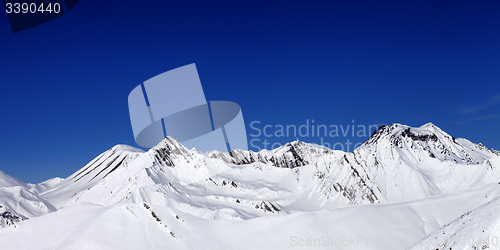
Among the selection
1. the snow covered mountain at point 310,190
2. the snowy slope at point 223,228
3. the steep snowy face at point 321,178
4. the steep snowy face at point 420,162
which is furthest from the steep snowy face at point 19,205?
the steep snowy face at point 420,162

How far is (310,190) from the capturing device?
600 feet

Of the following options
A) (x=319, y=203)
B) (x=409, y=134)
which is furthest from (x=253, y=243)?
(x=409, y=134)

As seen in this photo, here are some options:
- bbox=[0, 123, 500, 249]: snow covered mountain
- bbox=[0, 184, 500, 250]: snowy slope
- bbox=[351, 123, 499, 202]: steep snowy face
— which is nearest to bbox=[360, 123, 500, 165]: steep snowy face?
bbox=[351, 123, 499, 202]: steep snowy face

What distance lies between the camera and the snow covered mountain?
180ft

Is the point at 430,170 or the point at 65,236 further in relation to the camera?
the point at 430,170

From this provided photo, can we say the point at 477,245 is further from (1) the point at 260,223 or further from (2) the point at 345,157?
(2) the point at 345,157

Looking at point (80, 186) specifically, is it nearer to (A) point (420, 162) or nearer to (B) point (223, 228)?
(B) point (223, 228)

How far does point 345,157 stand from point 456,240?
160 meters

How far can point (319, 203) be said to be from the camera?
16438cm

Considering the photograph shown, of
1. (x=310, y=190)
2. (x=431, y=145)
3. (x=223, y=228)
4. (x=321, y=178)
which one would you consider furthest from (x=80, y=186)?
(x=431, y=145)

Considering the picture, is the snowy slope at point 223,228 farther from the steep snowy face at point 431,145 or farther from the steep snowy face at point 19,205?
the steep snowy face at point 431,145

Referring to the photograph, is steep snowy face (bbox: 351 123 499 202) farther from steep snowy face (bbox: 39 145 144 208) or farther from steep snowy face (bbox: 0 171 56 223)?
steep snowy face (bbox: 0 171 56 223)

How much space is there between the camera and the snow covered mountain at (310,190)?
180 feet

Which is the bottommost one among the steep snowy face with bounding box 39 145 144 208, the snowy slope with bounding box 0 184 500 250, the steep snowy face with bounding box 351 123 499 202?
the steep snowy face with bounding box 351 123 499 202
